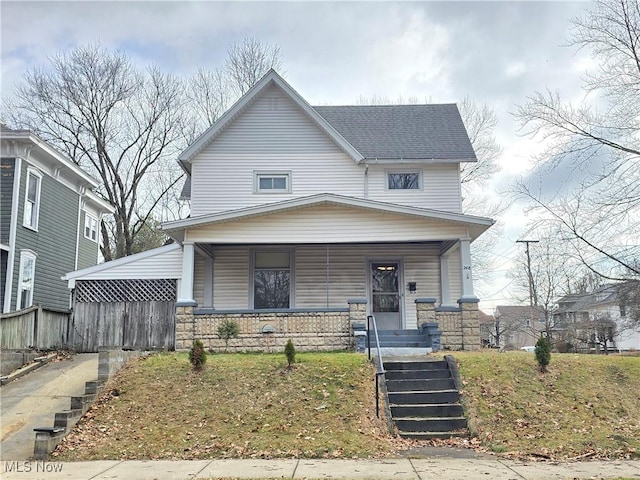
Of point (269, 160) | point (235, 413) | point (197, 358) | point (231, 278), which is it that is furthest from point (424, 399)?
point (269, 160)

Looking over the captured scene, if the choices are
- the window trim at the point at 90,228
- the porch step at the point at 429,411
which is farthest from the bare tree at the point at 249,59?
the porch step at the point at 429,411

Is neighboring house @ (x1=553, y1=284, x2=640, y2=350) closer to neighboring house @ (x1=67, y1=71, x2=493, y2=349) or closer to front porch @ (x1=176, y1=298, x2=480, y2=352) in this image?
neighboring house @ (x1=67, y1=71, x2=493, y2=349)

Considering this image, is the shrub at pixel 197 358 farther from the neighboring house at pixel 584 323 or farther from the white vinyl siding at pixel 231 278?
the neighboring house at pixel 584 323

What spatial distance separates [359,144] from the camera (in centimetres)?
1823

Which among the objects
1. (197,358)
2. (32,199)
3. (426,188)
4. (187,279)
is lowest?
(197,358)

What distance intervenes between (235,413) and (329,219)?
6631mm

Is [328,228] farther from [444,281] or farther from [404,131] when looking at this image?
[404,131]

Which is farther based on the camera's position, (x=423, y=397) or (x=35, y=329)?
(x=35, y=329)

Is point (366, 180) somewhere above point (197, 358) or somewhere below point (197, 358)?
above

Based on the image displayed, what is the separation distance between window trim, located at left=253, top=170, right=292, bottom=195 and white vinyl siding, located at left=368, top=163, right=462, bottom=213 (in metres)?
2.58

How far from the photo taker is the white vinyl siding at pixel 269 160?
17.3m

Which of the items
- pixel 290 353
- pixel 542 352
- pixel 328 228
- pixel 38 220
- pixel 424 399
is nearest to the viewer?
pixel 424 399

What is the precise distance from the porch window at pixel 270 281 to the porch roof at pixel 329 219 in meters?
2.28

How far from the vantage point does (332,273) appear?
55.6ft
